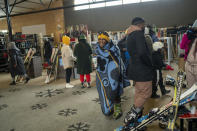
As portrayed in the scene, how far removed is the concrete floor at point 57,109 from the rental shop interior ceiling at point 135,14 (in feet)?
18.0

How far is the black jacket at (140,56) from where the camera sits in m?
1.94

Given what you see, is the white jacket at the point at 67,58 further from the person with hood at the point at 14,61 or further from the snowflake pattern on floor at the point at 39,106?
the person with hood at the point at 14,61

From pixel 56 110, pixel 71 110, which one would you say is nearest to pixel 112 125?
pixel 71 110

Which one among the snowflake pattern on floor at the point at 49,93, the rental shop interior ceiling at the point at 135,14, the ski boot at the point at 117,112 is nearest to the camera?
the ski boot at the point at 117,112

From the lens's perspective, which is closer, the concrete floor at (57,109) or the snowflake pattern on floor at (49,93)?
the concrete floor at (57,109)

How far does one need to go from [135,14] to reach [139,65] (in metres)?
7.18

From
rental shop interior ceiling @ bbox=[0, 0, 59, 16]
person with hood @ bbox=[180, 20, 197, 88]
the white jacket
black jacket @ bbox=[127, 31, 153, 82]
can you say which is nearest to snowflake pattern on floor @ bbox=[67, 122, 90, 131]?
black jacket @ bbox=[127, 31, 153, 82]

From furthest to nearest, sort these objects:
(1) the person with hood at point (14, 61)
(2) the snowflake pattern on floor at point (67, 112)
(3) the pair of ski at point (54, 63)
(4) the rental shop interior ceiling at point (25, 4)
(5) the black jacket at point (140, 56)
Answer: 1. (4) the rental shop interior ceiling at point (25, 4)
2. (3) the pair of ski at point (54, 63)
3. (1) the person with hood at point (14, 61)
4. (2) the snowflake pattern on floor at point (67, 112)
5. (5) the black jacket at point (140, 56)

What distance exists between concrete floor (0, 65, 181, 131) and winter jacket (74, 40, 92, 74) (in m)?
0.53

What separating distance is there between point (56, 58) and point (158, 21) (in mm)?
5534

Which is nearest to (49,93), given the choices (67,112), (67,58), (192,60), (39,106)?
(39,106)

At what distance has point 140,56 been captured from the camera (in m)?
1.95

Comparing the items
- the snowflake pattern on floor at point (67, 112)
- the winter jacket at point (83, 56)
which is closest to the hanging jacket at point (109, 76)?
the snowflake pattern on floor at point (67, 112)

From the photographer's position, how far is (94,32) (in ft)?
31.2
